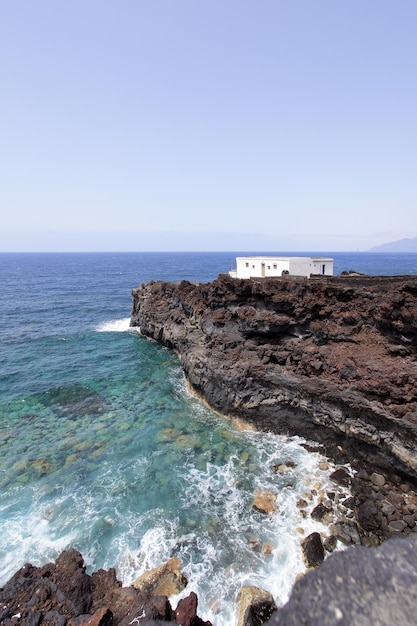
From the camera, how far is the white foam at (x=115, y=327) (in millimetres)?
44562

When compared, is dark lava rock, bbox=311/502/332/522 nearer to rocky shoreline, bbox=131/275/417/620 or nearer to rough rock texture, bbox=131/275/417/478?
rocky shoreline, bbox=131/275/417/620

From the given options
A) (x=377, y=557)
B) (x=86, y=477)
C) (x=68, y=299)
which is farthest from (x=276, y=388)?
(x=68, y=299)

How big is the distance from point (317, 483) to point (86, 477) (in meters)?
12.4

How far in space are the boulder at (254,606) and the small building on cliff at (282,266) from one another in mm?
30397

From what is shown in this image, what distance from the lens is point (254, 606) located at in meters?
10.7

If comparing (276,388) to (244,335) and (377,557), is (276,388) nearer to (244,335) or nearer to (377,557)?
(244,335)

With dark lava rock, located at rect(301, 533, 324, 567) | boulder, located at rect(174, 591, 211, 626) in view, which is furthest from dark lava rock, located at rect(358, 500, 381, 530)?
boulder, located at rect(174, 591, 211, 626)

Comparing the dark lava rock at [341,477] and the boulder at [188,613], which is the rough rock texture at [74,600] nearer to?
the boulder at [188,613]

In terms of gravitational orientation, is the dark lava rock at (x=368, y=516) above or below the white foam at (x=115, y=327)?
below

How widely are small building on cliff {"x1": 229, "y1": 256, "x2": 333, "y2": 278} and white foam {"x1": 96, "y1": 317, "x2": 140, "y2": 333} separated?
1815 centimetres

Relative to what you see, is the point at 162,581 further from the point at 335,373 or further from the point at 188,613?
the point at 335,373

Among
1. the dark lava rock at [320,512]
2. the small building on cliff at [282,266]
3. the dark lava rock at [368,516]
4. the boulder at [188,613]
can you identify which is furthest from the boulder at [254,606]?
the small building on cliff at [282,266]

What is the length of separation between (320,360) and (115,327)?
33.0 m

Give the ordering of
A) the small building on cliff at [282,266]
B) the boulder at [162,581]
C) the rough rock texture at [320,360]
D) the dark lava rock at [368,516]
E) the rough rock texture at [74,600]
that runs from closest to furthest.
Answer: the rough rock texture at [74,600]
the boulder at [162,581]
the dark lava rock at [368,516]
the rough rock texture at [320,360]
the small building on cliff at [282,266]
